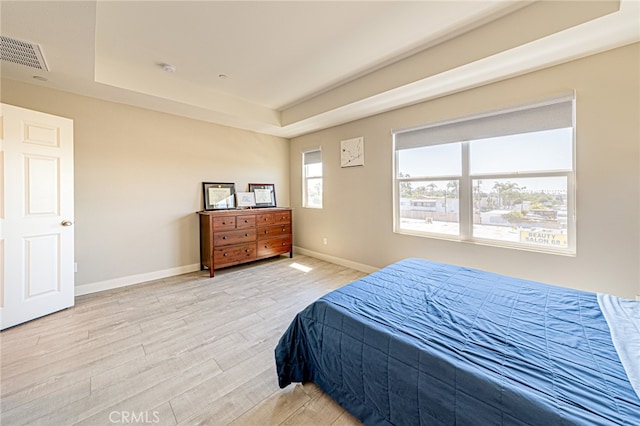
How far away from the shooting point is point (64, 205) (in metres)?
2.69

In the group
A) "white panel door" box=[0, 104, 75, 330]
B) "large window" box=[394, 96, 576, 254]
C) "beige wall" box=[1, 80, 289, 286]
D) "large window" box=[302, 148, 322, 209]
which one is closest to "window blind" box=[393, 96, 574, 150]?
"large window" box=[394, 96, 576, 254]

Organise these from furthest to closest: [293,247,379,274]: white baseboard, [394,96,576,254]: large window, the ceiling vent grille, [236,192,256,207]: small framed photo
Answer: [236,192,256,207]: small framed photo → [293,247,379,274]: white baseboard → [394,96,576,254]: large window → the ceiling vent grille

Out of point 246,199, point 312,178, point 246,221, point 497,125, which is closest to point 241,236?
point 246,221

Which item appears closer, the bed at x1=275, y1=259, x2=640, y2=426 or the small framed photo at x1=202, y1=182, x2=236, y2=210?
the bed at x1=275, y1=259, x2=640, y2=426

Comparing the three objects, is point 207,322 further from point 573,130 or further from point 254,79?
point 573,130

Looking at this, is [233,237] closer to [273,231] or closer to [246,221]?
[246,221]

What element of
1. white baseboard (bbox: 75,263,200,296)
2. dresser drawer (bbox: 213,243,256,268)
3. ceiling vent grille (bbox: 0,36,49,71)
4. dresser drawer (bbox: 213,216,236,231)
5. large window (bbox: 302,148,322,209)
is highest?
ceiling vent grille (bbox: 0,36,49,71)

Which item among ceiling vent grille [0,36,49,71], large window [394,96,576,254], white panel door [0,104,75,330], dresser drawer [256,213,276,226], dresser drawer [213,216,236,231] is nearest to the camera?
ceiling vent grille [0,36,49,71]

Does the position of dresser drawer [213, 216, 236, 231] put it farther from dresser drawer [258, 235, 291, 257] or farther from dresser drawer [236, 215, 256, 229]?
dresser drawer [258, 235, 291, 257]

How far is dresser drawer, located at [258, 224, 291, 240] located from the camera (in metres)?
4.42

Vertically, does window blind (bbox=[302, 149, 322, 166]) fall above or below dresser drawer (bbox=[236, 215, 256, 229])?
above

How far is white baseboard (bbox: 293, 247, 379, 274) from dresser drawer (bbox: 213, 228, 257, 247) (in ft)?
4.06

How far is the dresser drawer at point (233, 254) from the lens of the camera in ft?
12.6

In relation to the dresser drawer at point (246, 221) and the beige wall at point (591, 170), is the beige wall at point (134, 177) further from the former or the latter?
the beige wall at point (591, 170)
